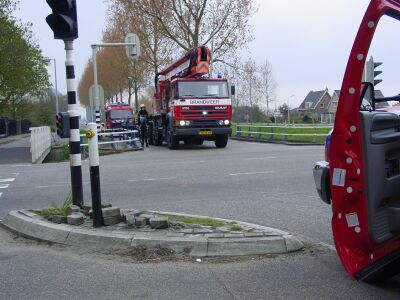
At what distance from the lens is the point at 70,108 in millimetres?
6875

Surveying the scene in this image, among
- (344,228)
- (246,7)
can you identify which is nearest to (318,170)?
(344,228)

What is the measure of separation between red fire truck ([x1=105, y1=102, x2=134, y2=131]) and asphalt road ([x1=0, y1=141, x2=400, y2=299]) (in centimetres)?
2634

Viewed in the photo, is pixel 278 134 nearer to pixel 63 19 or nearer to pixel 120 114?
pixel 120 114

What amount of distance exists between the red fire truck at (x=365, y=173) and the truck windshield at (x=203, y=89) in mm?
15973

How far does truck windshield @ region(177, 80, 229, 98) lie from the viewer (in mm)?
19688

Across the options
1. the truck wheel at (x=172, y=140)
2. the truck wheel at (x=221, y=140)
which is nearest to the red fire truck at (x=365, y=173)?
the truck wheel at (x=172, y=140)

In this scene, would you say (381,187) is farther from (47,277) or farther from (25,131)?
(25,131)

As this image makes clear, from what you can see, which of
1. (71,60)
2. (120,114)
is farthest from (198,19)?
(71,60)

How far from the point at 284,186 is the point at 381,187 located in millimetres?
6171

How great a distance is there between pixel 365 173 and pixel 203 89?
16439 millimetres

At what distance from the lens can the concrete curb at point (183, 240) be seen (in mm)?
5195

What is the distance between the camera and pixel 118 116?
3797 cm

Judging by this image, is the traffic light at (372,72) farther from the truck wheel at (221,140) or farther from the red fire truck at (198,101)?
the truck wheel at (221,140)

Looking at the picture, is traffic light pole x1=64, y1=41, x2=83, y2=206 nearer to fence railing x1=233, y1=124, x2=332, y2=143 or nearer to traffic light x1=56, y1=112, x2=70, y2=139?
traffic light x1=56, y1=112, x2=70, y2=139
